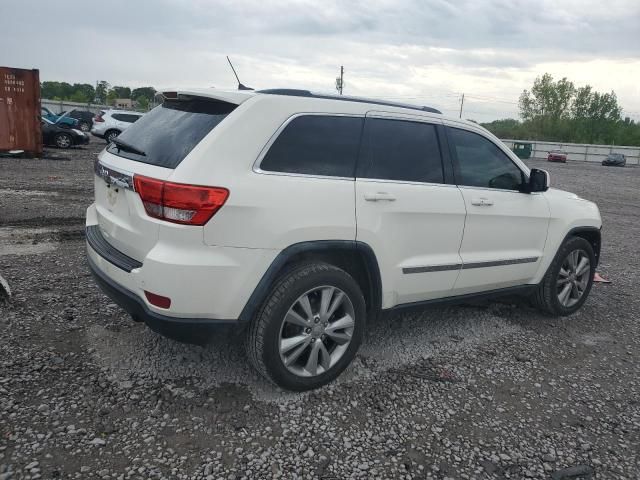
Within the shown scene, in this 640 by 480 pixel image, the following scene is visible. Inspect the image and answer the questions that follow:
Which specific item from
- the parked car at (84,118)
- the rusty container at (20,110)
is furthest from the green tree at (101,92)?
the rusty container at (20,110)

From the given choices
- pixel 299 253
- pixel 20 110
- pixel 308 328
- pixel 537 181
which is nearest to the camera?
pixel 299 253

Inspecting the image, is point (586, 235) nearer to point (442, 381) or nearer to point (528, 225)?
point (528, 225)

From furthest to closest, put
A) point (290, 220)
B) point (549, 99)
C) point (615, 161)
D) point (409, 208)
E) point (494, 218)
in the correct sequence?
point (549, 99), point (615, 161), point (494, 218), point (409, 208), point (290, 220)

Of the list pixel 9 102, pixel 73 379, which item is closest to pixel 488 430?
pixel 73 379

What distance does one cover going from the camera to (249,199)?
2803mm

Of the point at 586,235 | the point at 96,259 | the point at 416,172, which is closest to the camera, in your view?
the point at 96,259

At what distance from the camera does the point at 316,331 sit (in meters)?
3.18

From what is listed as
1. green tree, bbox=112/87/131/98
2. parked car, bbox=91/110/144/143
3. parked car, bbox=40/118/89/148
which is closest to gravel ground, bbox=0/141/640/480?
parked car, bbox=40/118/89/148

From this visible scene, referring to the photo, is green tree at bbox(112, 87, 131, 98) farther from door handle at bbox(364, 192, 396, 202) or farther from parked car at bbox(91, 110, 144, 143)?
door handle at bbox(364, 192, 396, 202)

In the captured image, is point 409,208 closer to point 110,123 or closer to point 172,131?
point 172,131

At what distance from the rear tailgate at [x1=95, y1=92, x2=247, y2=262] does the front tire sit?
0.79 meters

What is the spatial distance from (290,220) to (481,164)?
193cm

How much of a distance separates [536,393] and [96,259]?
3.04m

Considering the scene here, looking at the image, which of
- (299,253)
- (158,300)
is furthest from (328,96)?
(158,300)
